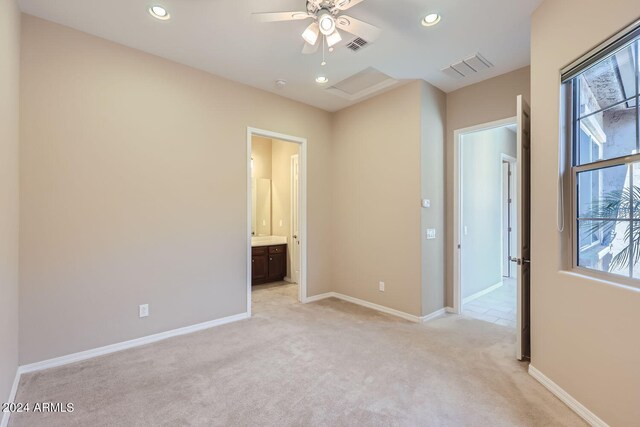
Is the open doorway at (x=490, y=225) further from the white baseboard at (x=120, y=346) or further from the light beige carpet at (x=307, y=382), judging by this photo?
the white baseboard at (x=120, y=346)

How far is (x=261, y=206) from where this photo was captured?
6.15m

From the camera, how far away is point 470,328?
3408 millimetres

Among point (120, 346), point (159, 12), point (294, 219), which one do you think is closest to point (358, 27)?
point (159, 12)

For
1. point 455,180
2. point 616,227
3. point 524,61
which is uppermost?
point 524,61

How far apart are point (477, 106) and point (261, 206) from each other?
4190 millimetres

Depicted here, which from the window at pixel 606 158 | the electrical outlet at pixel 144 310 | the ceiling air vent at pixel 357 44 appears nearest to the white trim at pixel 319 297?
the electrical outlet at pixel 144 310

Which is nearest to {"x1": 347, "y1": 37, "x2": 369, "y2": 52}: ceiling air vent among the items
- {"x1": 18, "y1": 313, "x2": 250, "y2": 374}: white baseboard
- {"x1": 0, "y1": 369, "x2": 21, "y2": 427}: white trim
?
{"x1": 18, "y1": 313, "x2": 250, "y2": 374}: white baseboard

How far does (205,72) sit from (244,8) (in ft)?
4.22

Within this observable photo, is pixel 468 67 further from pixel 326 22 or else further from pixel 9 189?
pixel 9 189

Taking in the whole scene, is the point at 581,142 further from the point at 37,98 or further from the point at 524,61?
the point at 37,98

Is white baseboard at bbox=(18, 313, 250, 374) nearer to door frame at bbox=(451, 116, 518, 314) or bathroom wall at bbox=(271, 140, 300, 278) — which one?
bathroom wall at bbox=(271, 140, 300, 278)

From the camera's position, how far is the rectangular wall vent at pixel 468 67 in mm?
3104

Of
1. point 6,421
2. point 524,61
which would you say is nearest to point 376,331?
point 6,421

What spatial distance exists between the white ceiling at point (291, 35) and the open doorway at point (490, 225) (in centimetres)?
72
